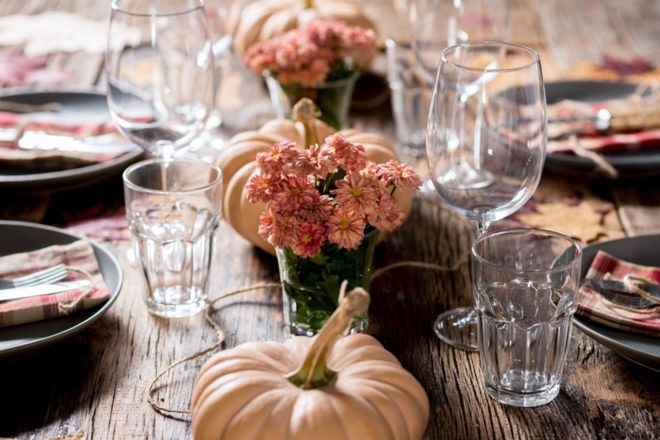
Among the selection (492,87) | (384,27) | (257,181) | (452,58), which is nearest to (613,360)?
(492,87)

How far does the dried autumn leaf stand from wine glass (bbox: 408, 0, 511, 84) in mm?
322

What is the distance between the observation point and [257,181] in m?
0.93

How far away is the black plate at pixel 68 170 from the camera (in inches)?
53.5

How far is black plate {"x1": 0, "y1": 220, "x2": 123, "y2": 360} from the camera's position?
0.92m

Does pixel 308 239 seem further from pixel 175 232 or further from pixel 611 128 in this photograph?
pixel 611 128

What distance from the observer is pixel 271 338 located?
104 cm

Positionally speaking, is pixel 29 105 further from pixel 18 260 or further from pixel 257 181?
pixel 257 181

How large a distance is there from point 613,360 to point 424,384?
0.24 m

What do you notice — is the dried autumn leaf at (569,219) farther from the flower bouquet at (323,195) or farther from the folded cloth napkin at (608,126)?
the flower bouquet at (323,195)

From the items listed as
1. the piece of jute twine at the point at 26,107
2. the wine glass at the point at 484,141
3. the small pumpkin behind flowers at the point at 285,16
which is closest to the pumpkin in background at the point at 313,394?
the wine glass at the point at 484,141

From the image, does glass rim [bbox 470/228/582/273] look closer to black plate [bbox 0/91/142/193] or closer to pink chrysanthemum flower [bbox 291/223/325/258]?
pink chrysanthemum flower [bbox 291/223/325/258]

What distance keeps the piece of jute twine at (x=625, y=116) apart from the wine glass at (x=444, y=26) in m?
0.23

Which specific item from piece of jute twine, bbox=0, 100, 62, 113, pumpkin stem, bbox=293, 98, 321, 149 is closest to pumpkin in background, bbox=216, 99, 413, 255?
pumpkin stem, bbox=293, 98, 321, 149

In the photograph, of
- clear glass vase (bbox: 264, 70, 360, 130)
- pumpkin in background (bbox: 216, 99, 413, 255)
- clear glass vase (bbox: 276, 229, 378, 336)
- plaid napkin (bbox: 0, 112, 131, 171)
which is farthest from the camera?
clear glass vase (bbox: 264, 70, 360, 130)
